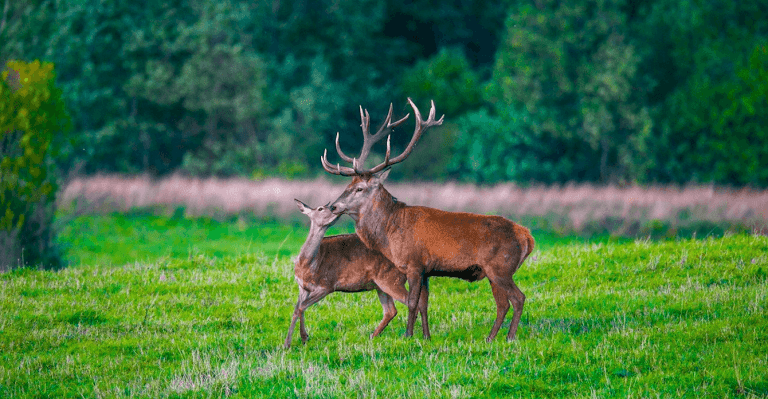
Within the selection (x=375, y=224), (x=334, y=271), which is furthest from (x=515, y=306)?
(x=334, y=271)

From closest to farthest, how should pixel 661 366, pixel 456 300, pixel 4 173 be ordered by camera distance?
1. pixel 661 366
2. pixel 456 300
3. pixel 4 173

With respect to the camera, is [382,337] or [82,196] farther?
[82,196]

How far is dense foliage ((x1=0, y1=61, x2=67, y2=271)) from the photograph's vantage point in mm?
15219

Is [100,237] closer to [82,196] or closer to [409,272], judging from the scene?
Answer: [82,196]

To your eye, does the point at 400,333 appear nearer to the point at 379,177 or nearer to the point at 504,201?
the point at 379,177

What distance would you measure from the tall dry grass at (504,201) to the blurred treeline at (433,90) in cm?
437

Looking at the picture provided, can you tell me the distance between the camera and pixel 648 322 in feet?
32.1

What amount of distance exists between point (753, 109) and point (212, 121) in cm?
2277

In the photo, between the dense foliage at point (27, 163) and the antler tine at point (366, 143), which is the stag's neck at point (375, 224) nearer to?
the antler tine at point (366, 143)

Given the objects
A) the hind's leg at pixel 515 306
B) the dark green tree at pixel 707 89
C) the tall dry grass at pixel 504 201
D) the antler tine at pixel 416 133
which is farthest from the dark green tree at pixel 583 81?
the hind's leg at pixel 515 306

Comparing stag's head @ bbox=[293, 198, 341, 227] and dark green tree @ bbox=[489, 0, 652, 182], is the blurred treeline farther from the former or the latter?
stag's head @ bbox=[293, 198, 341, 227]

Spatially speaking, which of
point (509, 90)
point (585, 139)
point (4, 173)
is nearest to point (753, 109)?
point (585, 139)

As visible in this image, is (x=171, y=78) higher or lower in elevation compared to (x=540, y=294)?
higher

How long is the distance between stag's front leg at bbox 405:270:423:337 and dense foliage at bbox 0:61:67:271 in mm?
8571
